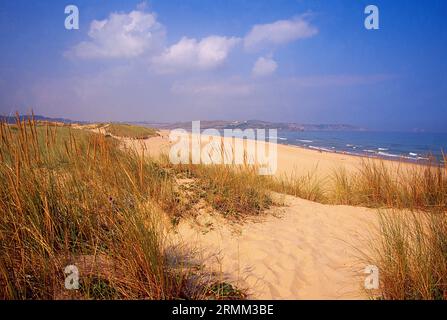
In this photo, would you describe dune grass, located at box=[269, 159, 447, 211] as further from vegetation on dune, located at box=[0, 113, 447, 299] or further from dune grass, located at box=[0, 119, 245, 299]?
dune grass, located at box=[0, 119, 245, 299]

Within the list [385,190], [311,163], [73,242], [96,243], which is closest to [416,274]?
[96,243]

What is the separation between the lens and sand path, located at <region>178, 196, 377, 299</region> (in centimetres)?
255

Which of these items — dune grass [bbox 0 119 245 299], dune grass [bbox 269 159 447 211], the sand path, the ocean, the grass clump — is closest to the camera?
dune grass [bbox 0 119 245 299]

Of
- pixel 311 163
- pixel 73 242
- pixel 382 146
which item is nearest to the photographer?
pixel 73 242

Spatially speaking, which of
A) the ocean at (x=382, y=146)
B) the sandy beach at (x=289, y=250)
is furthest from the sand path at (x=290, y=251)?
the ocean at (x=382, y=146)

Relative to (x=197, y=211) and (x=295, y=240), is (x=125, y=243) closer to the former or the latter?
(x=197, y=211)

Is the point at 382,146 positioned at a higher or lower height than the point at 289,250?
higher

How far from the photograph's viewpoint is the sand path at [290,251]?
2549mm

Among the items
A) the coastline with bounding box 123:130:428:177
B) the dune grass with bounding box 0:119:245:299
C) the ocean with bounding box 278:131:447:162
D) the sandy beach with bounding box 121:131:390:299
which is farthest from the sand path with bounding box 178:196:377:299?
the ocean with bounding box 278:131:447:162

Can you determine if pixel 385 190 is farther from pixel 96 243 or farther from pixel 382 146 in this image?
pixel 382 146

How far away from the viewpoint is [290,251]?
11.0 feet

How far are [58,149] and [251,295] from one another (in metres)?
3.08
